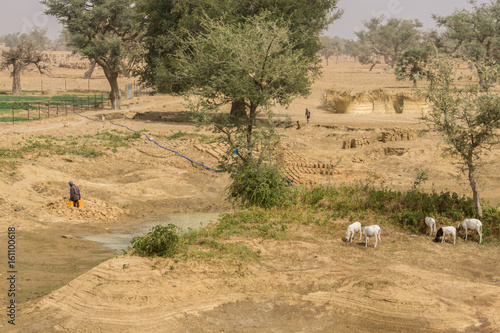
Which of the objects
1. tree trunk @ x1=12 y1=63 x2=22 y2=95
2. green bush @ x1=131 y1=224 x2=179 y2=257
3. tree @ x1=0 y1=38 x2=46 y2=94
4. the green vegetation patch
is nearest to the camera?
green bush @ x1=131 y1=224 x2=179 y2=257

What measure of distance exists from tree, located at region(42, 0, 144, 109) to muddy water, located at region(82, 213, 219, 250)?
83.4 ft

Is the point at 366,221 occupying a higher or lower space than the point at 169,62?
lower

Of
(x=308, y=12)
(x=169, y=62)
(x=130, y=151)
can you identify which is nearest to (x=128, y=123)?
(x=169, y=62)

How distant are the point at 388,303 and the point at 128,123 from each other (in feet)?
97.1

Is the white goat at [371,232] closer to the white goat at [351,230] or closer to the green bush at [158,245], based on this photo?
Result: the white goat at [351,230]

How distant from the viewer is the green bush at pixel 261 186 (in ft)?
57.9

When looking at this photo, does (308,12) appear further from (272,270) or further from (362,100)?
(272,270)

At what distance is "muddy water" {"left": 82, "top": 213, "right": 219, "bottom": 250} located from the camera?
653 inches

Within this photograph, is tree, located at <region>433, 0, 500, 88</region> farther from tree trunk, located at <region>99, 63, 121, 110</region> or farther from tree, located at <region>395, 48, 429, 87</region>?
tree trunk, located at <region>99, 63, 121, 110</region>

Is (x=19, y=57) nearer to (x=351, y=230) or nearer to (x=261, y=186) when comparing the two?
(x=261, y=186)

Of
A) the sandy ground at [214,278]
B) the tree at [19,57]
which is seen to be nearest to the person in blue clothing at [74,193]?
the sandy ground at [214,278]

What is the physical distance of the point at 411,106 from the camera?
151 feet

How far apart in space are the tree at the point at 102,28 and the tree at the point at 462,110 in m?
31.1

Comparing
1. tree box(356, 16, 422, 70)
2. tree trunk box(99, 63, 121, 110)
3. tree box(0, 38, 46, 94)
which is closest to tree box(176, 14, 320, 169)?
tree trunk box(99, 63, 121, 110)
